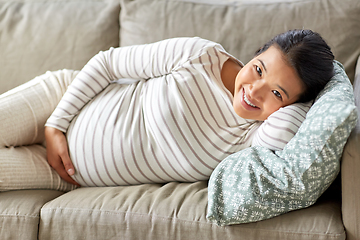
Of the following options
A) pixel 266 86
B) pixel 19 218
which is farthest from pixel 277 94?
pixel 19 218

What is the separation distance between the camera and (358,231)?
900 mm

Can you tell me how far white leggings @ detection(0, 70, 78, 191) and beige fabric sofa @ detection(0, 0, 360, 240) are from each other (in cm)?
1

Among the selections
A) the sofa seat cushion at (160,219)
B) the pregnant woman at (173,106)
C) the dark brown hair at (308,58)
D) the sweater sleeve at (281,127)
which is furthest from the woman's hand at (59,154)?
the dark brown hair at (308,58)

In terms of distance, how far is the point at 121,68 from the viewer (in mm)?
1331

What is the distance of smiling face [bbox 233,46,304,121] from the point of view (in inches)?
41.6

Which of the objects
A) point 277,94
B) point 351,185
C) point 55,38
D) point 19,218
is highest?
point 55,38

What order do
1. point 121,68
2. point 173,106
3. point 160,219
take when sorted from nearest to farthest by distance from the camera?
point 160,219 → point 173,106 → point 121,68

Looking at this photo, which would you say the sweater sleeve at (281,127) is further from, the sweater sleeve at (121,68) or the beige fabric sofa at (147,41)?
the sweater sleeve at (121,68)

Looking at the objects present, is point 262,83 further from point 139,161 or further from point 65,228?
point 65,228

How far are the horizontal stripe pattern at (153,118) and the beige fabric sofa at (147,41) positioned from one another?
0.25 feet

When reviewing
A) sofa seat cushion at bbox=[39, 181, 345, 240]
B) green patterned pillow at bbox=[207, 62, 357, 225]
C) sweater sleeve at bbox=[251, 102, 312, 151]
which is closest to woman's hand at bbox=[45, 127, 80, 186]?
sofa seat cushion at bbox=[39, 181, 345, 240]

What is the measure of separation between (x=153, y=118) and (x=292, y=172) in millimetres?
501

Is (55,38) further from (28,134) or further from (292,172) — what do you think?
(292,172)

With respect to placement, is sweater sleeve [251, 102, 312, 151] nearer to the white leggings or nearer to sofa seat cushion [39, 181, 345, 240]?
sofa seat cushion [39, 181, 345, 240]
